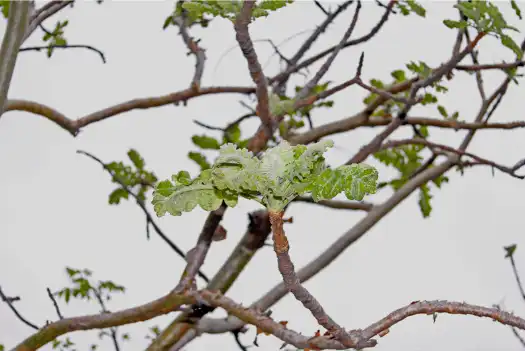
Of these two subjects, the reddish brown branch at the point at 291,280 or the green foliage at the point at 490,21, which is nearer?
the reddish brown branch at the point at 291,280

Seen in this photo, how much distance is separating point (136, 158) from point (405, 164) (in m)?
0.58

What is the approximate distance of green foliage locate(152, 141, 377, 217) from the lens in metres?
0.34

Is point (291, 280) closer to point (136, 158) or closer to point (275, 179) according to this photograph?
point (275, 179)

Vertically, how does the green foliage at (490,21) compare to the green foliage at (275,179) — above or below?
above

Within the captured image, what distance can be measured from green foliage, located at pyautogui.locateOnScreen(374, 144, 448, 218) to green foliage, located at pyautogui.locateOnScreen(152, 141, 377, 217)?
0.96 metres

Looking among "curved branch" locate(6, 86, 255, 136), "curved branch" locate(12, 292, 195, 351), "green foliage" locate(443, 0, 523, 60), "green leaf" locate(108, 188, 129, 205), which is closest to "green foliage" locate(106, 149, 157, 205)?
"green leaf" locate(108, 188, 129, 205)

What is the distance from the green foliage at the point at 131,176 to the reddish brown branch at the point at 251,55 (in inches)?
16.2

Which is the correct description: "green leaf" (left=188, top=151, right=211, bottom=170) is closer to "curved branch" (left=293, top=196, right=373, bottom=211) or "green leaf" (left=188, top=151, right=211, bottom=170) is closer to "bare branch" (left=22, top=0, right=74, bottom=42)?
"curved branch" (left=293, top=196, right=373, bottom=211)

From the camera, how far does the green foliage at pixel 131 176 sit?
1270mm

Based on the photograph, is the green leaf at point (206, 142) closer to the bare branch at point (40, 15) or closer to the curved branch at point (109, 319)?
the bare branch at point (40, 15)

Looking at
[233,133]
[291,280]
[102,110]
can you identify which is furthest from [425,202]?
[291,280]

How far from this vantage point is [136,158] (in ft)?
4.19

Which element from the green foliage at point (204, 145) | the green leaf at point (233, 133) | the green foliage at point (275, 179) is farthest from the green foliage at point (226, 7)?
the green leaf at point (233, 133)

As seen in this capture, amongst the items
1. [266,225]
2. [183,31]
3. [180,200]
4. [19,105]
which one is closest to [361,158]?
[266,225]
